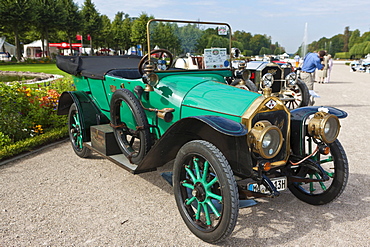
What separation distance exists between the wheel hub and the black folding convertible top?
2.60m

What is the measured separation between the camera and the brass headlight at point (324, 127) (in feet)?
10.2

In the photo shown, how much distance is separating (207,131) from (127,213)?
124cm

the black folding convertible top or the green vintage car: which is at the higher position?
the black folding convertible top

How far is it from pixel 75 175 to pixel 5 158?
144 cm

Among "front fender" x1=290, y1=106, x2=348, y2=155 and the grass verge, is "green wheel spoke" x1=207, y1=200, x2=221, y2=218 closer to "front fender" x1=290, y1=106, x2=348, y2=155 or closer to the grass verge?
"front fender" x1=290, y1=106, x2=348, y2=155

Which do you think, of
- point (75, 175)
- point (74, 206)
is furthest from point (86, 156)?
point (74, 206)

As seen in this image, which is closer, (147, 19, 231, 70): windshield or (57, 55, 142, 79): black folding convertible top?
(147, 19, 231, 70): windshield

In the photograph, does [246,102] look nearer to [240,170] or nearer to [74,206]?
[240,170]

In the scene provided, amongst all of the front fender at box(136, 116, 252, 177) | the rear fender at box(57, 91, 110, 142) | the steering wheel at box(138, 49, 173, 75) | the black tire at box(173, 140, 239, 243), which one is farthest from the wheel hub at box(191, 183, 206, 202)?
the rear fender at box(57, 91, 110, 142)

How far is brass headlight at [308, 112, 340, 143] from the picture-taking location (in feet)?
10.2

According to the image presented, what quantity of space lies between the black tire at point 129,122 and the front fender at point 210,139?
0.31 meters

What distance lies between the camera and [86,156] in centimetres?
524

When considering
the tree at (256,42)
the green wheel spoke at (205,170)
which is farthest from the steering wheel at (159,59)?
the tree at (256,42)

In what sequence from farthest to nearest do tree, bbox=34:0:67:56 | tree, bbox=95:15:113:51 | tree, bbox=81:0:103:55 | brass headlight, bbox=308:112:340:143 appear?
tree, bbox=95:15:113:51 < tree, bbox=81:0:103:55 < tree, bbox=34:0:67:56 < brass headlight, bbox=308:112:340:143
